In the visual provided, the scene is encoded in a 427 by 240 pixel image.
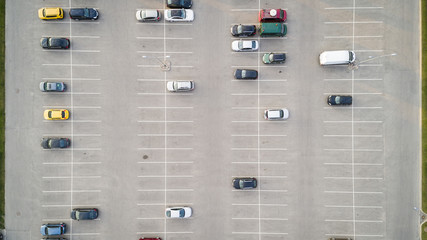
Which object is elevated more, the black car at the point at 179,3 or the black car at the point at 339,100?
the black car at the point at 179,3

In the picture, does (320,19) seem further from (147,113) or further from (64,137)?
(64,137)

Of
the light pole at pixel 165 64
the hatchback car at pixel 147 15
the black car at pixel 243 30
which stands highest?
the hatchback car at pixel 147 15

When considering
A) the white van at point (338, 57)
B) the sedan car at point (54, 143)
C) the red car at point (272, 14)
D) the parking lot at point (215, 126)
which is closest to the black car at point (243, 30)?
the parking lot at point (215, 126)

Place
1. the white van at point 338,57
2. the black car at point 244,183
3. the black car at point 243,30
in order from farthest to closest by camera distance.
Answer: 1. the black car at point 244,183
2. the black car at point 243,30
3. the white van at point 338,57

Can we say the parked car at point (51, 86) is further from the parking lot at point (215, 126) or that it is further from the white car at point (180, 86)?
the white car at point (180, 86)

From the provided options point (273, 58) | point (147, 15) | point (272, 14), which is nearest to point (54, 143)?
point (147, 15)
